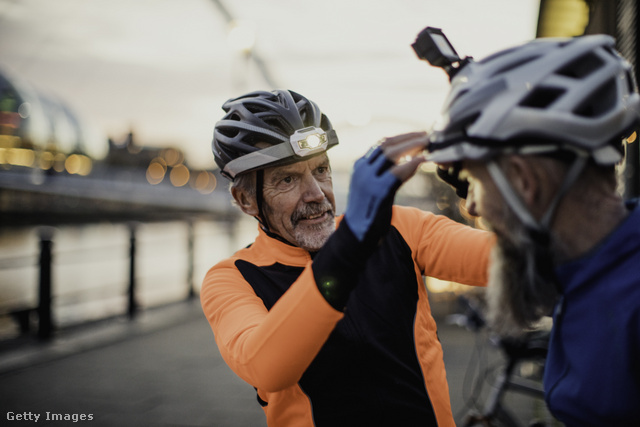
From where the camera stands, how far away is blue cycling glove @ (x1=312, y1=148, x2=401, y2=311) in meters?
1.28

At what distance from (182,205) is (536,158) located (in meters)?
55.0

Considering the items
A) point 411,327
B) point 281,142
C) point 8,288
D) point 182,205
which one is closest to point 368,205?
point 411,327

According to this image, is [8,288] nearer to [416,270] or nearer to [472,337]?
[472,337]

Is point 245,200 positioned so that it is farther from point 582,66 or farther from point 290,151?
point 582,66

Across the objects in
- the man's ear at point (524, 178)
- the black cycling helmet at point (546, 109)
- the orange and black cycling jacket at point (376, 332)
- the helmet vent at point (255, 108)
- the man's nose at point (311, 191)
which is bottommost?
the orange and black cycling jacket at point (376, 332)

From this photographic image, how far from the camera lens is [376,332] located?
1.79m

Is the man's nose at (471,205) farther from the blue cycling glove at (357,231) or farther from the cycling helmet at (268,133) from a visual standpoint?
the cycling helmet at (268,133)

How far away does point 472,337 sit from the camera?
7527 mm

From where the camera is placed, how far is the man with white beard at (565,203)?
1.02 metres

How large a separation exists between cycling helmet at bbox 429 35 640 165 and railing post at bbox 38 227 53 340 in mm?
7708

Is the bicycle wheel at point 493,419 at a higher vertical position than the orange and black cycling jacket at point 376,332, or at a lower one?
lower

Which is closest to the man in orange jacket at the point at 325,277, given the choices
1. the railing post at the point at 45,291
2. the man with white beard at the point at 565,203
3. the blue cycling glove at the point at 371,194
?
the blue cycling glove at the point at 371,194

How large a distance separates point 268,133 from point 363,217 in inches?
36.6

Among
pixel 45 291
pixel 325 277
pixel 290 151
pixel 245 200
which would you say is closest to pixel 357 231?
pixel 325 277
